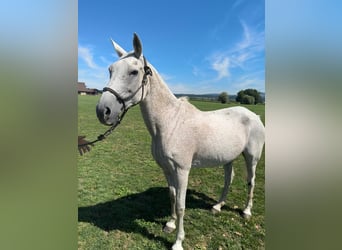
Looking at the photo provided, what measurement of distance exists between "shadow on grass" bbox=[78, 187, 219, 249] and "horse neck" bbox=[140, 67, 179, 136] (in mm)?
1349

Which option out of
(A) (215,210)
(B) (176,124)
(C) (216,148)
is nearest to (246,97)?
(C) (216,148)

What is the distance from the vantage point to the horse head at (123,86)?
6.01 ft

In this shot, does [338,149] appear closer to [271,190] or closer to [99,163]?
[271,190]

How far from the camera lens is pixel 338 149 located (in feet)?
4.19

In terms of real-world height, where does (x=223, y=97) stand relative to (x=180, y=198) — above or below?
above

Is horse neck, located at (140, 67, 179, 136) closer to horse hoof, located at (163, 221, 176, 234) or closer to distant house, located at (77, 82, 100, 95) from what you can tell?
distant house, located at (77, 82, 100, 95)

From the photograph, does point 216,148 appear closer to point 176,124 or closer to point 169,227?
point 176,124

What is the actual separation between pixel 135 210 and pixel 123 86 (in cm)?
195

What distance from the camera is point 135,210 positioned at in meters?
3.08

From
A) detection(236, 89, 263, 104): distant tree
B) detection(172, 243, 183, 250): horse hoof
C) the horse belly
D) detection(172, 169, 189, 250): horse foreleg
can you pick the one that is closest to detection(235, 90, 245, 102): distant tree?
detection(236, 89, 263, 104): distant tree

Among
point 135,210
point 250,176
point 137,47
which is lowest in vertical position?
point 135,210

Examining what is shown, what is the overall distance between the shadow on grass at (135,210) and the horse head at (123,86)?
5.12 feet

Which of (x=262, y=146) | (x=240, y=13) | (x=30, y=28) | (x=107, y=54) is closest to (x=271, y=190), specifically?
(x=262, y=146)

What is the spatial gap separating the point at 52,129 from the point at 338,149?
1.82m
